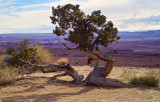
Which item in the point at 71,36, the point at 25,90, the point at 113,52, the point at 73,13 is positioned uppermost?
the point at 73,13

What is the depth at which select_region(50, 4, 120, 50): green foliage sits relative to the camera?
904cm

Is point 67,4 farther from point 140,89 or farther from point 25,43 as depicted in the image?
point 25,43

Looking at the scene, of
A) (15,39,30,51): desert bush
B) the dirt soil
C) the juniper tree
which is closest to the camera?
the dirt soil

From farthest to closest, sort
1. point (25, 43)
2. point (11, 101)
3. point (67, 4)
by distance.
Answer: point (25, 43) → point (67, 4) → point (11, 101)

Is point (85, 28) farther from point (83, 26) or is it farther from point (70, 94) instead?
point (70, 94)

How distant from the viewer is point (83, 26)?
936 centimetres

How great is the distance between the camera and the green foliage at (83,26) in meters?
9.04

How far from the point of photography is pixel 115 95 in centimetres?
773

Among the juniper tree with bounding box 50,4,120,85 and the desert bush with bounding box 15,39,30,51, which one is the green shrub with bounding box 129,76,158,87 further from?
the desert bush with bounding box 15,39,30,51

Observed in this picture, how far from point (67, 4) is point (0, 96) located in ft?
16.7

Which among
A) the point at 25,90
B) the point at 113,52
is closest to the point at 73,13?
the point at 113,52

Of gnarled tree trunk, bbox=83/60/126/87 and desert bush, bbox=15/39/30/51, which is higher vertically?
desert bush, bbox=15/39/30/51

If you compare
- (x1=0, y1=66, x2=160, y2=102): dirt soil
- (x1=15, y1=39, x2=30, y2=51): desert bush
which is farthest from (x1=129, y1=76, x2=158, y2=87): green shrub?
(x1=15, y1=39, x2=30, y2=51): desert bush

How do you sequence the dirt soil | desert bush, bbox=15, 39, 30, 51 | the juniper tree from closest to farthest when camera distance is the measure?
the dirt soil → the juniper tree → desert bush, bbox=15, 39, 30, 51
